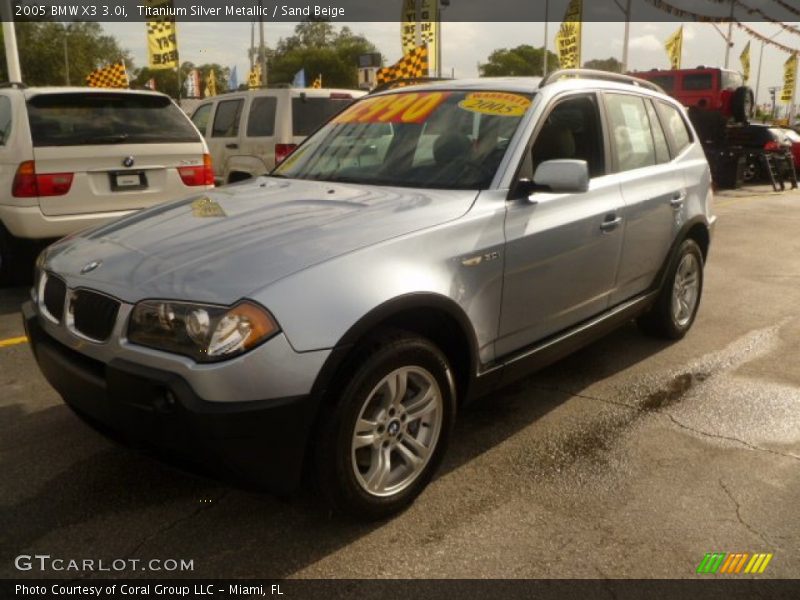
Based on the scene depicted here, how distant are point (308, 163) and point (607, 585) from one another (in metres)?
2.65

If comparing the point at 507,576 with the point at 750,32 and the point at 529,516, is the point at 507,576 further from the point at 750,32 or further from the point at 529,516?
the point at 750,32

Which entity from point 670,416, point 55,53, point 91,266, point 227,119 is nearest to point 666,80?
point 227,119

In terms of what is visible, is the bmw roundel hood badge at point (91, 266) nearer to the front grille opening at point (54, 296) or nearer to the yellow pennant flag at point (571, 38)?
the front grille opening at point (54, 296)

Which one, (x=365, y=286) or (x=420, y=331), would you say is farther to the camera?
(x=420, y=331)

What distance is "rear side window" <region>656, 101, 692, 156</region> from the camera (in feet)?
15.7

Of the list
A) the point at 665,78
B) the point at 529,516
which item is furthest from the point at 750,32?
the point at 529,516

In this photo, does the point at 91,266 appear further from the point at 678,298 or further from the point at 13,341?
the point at 678,298

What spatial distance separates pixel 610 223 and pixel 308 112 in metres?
6.91

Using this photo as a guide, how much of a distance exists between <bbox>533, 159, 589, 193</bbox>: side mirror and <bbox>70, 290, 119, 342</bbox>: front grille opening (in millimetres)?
1851

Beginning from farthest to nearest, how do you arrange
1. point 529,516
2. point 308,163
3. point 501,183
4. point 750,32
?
point 750,32 < point 308,163 < point 501,183 < point 529,516

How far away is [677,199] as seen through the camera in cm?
459

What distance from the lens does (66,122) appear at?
6008 millimetres

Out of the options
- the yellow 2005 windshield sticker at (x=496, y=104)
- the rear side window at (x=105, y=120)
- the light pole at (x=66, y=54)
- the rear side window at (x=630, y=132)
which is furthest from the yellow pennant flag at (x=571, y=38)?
the light pole at (x=66, y=54)

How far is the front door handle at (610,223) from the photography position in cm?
377
